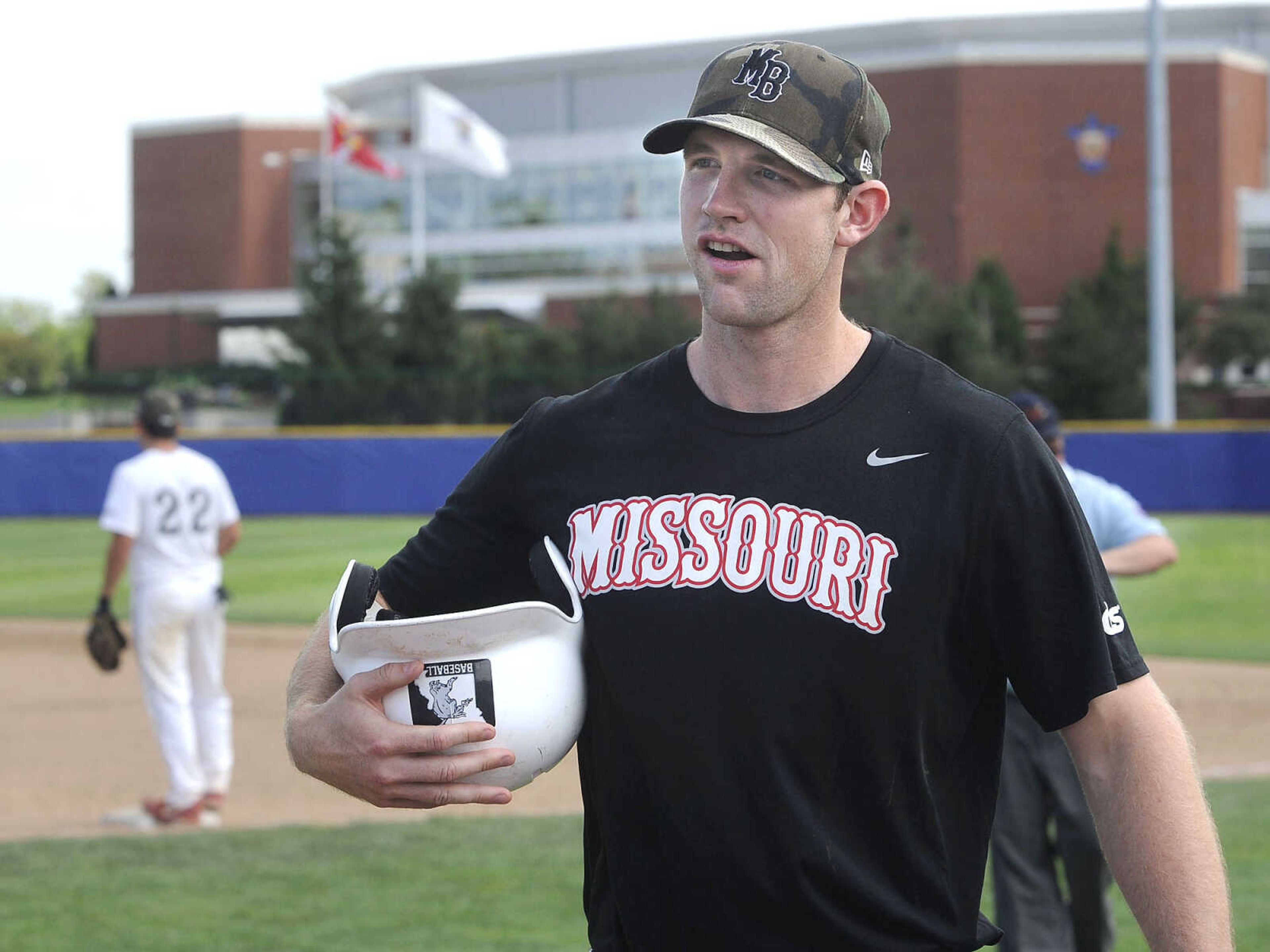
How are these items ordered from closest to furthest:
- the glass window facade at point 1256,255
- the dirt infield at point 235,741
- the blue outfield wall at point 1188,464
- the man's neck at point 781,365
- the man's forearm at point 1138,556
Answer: the man's neck at point 781,365 → the man's forearm at point 1138,556 → the dirt infield at point 235,741 → the blue outfield wall at point 1188,464 → the glass window facade at point 1256,255

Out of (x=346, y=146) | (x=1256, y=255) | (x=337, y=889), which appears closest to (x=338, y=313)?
(x=346, y=146)

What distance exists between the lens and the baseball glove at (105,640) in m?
9.23

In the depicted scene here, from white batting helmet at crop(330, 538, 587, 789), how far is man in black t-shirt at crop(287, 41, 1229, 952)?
32 mm

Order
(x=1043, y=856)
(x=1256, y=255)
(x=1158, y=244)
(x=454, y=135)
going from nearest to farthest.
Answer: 1. (x=1043, y=856)
2. (x=1158, y=244)
3. (x=454, y=135)
4. (x=1256, y=255)

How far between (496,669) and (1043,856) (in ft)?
12.8

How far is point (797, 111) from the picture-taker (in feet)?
7.61

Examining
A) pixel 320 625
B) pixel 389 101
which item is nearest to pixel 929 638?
pixel 320 625

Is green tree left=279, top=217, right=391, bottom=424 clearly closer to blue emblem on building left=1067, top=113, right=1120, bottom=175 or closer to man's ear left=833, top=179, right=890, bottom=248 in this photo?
blue emblem on building left=1067, top=113, right=1120, bottom=175

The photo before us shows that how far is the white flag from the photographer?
1944 inches

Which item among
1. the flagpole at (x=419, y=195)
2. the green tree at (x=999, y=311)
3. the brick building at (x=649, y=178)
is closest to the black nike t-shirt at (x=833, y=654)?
the flagpole at (x=419, y=195)

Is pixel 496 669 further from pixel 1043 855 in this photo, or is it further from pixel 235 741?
pixel 235 741

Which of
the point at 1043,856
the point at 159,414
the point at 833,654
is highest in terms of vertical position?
the point at 159,414

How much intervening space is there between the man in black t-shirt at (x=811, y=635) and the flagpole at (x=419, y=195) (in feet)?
155

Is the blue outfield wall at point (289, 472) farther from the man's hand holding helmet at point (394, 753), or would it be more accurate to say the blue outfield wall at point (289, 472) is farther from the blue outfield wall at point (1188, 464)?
the man's hand holding helmet at point (394, 753)
